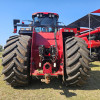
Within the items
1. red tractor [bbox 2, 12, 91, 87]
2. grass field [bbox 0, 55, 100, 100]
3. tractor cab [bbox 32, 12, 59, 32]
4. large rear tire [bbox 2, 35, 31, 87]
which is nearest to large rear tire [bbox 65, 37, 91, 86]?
red tractor [bbox 2, 12, 91, 87]

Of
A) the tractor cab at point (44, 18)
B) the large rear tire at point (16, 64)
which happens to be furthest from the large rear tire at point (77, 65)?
the tractor cab at point (44, 18)

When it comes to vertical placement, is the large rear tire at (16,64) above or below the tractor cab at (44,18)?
below

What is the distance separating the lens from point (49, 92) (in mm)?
3418

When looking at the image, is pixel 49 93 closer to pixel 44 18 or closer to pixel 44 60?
pixel 44 60

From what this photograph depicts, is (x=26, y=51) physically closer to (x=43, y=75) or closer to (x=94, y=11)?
(x=43, y=75)

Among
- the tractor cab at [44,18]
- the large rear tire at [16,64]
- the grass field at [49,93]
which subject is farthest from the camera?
the tractor cab at [44,18]

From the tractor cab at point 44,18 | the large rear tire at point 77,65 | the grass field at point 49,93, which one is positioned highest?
the tractor cab at point 44,18

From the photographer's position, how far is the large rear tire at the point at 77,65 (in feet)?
11.4

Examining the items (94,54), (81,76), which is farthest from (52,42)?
(94,54)

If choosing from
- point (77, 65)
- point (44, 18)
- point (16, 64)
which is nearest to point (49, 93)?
point (77, 65)

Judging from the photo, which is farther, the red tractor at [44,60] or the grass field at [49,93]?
the red tractor at [44,60]

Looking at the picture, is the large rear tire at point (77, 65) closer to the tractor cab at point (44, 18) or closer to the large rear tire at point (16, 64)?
the large rear tire at point (16, 64)

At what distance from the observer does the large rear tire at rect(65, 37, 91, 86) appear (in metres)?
3.46

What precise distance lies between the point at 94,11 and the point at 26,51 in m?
10.3
